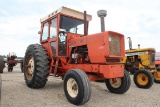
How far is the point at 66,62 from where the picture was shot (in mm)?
6074

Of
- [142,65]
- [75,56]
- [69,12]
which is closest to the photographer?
[75,56]

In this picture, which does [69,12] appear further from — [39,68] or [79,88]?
[79,88]

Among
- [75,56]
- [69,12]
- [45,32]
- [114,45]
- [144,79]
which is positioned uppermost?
[69,12]

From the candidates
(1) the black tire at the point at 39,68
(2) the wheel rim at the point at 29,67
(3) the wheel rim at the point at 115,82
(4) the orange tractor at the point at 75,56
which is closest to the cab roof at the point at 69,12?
(4) the orange tractor at the point at 75,56

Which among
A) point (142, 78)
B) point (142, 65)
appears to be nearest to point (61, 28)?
point (142, 78)

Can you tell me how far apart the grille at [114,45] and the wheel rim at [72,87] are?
124cm

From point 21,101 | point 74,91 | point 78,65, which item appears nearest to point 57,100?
point 74,91

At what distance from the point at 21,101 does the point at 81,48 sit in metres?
2.26

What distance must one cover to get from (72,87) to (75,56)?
1.24 meters

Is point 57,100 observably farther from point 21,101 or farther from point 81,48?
point 81,48

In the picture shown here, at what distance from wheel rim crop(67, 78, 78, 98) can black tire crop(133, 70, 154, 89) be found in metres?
3.83

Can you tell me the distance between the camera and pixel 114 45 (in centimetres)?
514

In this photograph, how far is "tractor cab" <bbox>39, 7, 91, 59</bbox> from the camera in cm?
612

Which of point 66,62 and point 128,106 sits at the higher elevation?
point 66,62
